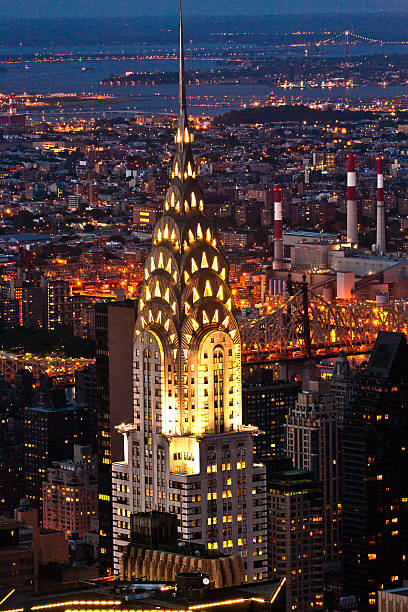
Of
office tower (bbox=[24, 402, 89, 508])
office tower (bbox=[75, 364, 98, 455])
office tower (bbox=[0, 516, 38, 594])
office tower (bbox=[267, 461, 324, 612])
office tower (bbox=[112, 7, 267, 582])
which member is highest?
office tower (bbox=[112, 7, 267, 582])

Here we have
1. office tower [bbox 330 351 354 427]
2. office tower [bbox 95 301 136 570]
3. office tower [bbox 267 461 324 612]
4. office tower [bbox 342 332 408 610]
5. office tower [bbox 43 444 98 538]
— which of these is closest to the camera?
office tower [bbox 267 461 324 612]

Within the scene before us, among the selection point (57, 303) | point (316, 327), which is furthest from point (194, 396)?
point (57, 303)

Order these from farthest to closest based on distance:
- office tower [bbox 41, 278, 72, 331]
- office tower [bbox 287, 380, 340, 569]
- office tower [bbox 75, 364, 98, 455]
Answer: office tower [bbox 41, 278, 72, 331], office tower [bbox 75, 364, 98, 455], office tower [bbox 287, 380, 340, 569]

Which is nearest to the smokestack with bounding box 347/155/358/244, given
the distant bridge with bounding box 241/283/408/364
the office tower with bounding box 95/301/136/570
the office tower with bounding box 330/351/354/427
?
the distant bridge with bounding box 241/283/408/364

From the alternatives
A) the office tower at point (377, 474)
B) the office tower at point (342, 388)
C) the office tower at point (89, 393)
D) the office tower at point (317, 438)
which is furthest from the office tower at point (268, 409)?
the office tower at point (89, 393)

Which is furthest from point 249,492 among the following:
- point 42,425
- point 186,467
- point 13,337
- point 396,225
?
point 396,225

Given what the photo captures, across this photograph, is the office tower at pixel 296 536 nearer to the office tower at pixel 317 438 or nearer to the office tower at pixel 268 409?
the office tower at pixel 317 438

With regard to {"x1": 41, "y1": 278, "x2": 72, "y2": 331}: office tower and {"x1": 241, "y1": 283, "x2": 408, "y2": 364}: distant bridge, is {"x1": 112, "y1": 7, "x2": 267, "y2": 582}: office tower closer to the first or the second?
{"x1": 241, "y1": 283, "x2": 408, "y2": 364}: distant bridge

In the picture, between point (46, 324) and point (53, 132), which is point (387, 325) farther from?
point (53, 132)
